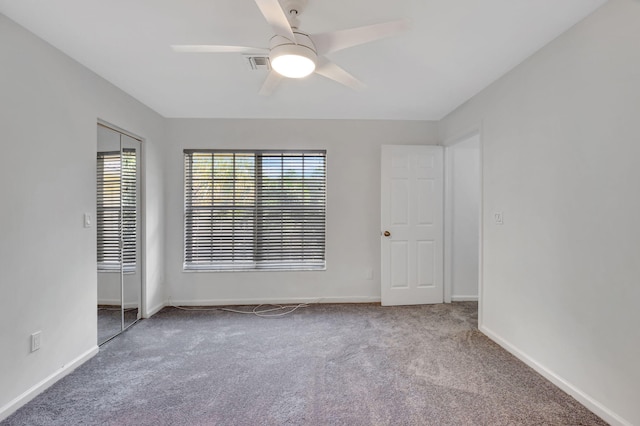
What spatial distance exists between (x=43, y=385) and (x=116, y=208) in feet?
4.73

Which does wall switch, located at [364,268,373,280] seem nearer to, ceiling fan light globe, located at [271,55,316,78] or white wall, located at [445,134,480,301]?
white wall, located at [445,134,480,301]

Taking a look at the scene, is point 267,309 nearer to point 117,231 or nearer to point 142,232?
point 142,232

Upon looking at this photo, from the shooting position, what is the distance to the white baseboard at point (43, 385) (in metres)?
1.70

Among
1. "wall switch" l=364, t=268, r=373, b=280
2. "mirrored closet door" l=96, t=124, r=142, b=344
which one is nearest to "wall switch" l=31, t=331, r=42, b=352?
"mirrored closet door" l=96, t=124, r=142, b=344

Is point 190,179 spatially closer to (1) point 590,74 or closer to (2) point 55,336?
(2) point 55,336

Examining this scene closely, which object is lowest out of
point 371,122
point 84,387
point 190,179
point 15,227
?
point 84,387

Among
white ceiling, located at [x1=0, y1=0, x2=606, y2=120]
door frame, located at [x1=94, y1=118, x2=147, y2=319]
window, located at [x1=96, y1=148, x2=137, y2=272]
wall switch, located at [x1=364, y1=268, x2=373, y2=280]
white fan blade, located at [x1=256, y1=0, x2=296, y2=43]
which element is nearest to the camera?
white fan blade, located at [x1=256, y1=0, x2=296, y2=43]

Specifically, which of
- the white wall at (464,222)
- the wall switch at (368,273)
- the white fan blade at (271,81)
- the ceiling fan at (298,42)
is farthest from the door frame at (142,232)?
the white wall at (464,222)

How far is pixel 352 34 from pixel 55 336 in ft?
9.26

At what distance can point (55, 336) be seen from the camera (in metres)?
2.03

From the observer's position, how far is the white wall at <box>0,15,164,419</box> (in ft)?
5.65

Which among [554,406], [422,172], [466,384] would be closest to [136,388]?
[466,384]

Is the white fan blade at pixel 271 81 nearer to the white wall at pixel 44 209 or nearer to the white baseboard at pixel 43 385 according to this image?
the white wall at pixel 44 209

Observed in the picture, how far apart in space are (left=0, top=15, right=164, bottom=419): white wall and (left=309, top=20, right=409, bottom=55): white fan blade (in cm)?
191
